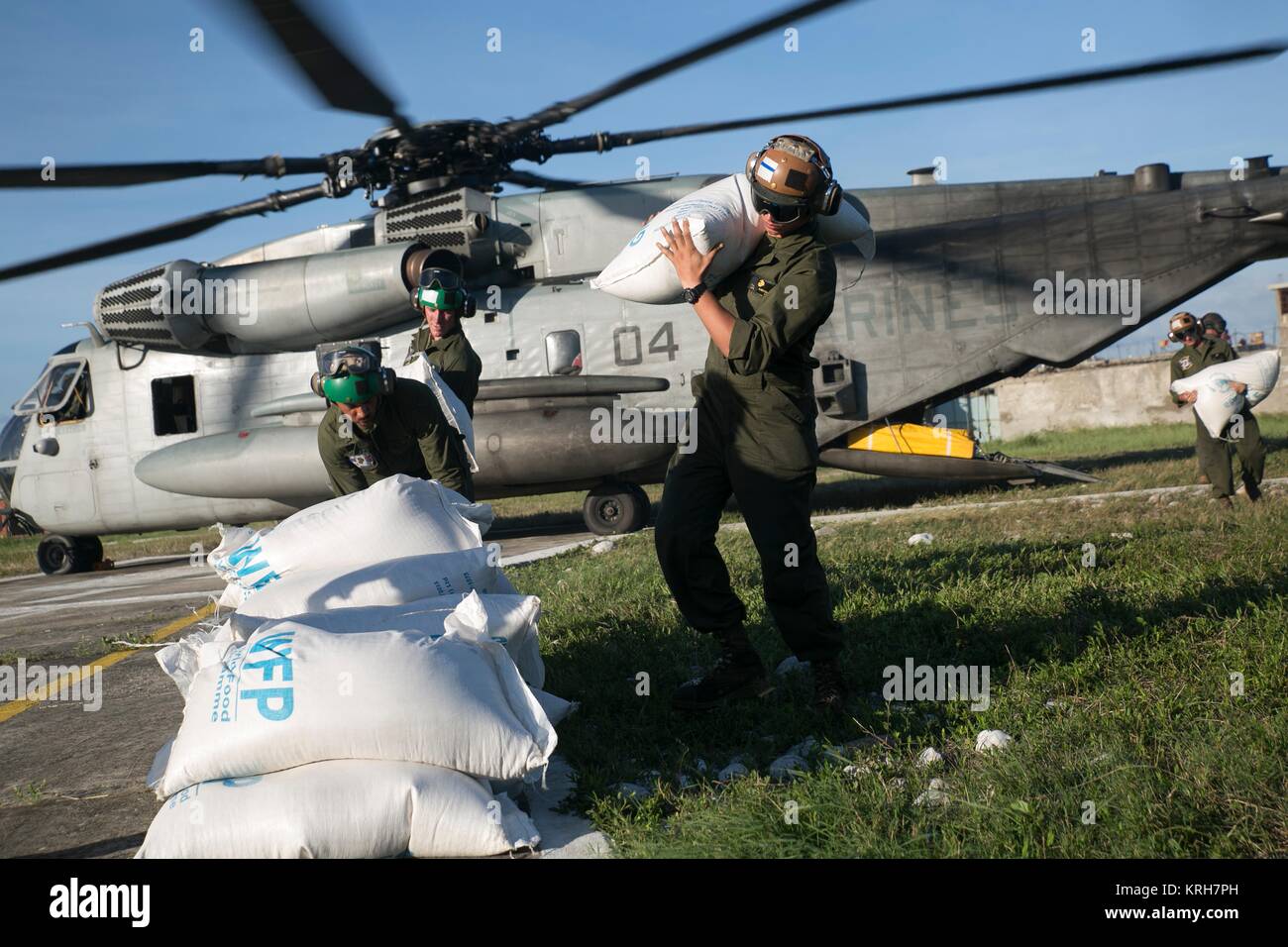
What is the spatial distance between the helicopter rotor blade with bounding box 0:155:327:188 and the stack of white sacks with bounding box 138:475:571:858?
5194 millimetres

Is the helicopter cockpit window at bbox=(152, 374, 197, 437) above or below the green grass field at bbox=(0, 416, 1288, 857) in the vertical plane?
above

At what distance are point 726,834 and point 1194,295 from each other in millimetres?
9570

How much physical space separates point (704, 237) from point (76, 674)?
4243 millimetres

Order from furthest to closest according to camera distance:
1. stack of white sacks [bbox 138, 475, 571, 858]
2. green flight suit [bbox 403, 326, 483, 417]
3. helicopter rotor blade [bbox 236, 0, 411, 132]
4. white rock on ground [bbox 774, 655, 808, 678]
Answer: green flight suit [bbox 403, 326, 483, 417]
helicopter rotor blade [bbox 236, 0, 411, 132]
white rock on ground [bbox 774, 655, 808, 678]
stack of white sacks [bbox 138, 475, 571, 858]

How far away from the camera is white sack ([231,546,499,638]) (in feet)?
11.1

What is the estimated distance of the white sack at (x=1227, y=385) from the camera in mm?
8104

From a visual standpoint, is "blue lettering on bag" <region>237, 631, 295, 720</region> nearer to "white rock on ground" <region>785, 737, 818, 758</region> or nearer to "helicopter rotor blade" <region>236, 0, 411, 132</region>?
"white rock on ground" <region>785, 737, 818, 758</region>

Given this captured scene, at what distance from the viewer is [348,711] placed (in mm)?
2658

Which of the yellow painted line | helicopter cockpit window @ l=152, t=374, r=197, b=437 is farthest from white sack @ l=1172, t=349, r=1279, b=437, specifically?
helicopter cockpit window @ l=152, t=374, r=197, b=437

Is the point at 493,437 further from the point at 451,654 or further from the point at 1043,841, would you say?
the point at 1043,841

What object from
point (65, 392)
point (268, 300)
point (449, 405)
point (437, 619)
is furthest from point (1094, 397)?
point (437, 619)

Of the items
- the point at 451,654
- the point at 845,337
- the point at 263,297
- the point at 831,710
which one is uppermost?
the point at 263,297

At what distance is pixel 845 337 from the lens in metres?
10.6
